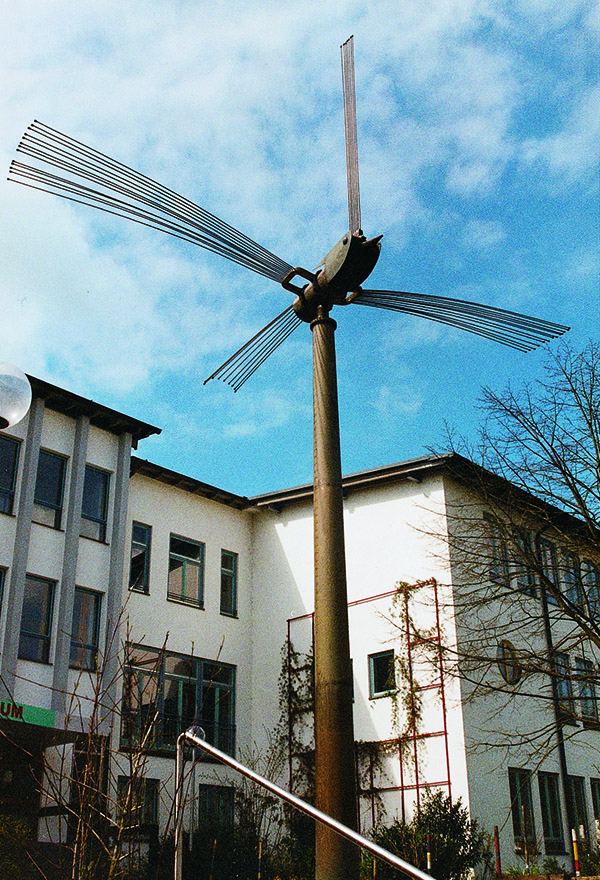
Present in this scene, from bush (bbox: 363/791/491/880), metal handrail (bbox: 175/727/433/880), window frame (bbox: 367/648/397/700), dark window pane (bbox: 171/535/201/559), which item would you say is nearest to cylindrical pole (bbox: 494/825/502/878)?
bush (bbox: 363/791/491/880)

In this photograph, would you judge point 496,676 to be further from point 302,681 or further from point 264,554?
point 264,554

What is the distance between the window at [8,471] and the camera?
1983 cm

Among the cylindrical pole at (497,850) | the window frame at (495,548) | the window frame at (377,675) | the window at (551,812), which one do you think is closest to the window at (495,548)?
the window frame at (495,548)

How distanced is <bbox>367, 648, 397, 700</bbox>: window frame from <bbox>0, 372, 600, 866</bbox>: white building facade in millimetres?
39

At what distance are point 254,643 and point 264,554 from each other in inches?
96.0

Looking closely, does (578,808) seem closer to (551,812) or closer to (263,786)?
(551,812)

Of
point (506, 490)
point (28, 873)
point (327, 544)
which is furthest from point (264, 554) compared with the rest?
point (327, 544)

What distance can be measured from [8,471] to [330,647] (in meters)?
15.5

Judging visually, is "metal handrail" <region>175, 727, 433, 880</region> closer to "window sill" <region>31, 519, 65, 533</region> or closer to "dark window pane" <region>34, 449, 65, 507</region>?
"window sill" <region>31, 519, 65, 533</region>

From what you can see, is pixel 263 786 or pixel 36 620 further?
pixel 36 620

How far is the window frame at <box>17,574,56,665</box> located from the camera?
758 inches

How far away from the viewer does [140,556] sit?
23391 millimetres

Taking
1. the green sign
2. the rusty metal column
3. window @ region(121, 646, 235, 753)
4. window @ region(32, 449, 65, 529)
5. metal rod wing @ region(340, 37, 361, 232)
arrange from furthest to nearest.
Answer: window @ region(121, 646, 235, 753)
window @ region(32, 449, 65, 529)
the green sign
metal rod wing @ region(340, 37, 361, 232)
the rusty metal column

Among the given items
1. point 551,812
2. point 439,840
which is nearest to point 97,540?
point 439,840
